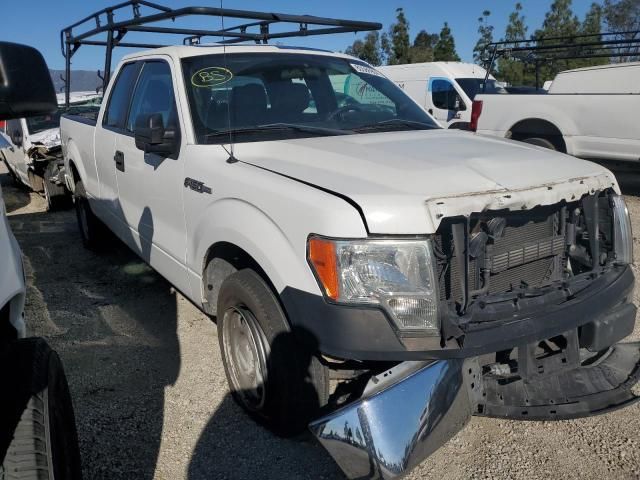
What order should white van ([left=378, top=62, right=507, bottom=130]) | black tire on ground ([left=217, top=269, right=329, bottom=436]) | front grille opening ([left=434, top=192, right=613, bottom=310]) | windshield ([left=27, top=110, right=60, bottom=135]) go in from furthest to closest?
white van ([left=378, top=62, right=507, bottom=130]) < windshield ([left=27, top=110, right=60, bottom=135]) < black tire on ground ([left=217, top=269, right=329, bottom=436]) < front grille opening ([left=434, top=192, right=613, bottom=310])

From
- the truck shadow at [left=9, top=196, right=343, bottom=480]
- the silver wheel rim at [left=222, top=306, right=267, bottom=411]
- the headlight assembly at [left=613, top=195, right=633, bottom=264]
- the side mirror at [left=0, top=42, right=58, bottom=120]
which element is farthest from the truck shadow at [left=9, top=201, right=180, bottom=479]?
the headlight assembly at [left=613, top=195, right=633, bottom=264]

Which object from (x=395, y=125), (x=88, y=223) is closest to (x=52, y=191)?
(x=88, y=223)

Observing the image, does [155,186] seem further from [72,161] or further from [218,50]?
[72,161]

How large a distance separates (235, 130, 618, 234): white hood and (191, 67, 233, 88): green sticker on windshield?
63 centimetres

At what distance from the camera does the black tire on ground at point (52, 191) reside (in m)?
8.06

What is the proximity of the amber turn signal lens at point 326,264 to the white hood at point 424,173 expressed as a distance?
0.19 meters

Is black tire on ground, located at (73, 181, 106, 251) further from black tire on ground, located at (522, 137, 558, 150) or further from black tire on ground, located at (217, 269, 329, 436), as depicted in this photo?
black tire on ground, located at (522, 137, 558, 150)

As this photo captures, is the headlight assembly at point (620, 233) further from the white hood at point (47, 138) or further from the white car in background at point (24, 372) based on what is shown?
the white hood at point (47, 138)

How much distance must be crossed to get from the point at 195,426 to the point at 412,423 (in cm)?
140

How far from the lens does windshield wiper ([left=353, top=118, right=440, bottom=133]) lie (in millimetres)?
3543

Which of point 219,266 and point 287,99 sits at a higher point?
point 287,99

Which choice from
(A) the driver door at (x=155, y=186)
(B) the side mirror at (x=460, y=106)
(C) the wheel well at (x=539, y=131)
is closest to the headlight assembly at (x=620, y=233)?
(A) the driver door at (x=155, y=186)

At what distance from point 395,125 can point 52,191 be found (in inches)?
251

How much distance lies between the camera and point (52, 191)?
826cm
